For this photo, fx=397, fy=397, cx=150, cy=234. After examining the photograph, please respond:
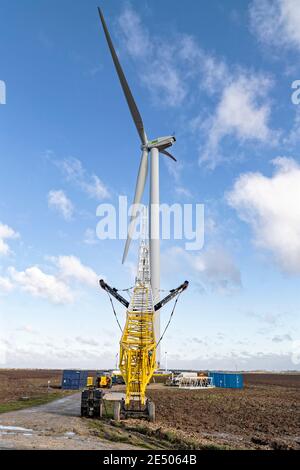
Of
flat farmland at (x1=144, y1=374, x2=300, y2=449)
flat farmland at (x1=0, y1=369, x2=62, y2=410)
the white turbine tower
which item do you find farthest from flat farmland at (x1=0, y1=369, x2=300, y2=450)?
the white turbine tower

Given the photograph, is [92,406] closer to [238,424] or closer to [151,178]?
[238,424]

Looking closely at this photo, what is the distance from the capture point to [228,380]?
7319cm

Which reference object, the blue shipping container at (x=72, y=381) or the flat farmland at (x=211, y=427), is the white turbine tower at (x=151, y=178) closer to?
the blue shipping container at (x=72, y=381)

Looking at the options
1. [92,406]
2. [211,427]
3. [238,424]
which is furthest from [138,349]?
[238,424]

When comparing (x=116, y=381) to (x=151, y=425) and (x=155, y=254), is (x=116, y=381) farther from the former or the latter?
(x=151, y=425)

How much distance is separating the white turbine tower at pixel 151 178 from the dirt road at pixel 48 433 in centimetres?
2609

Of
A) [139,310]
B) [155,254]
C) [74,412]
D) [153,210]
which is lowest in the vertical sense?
[74,412]

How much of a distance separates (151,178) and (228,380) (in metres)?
39.6

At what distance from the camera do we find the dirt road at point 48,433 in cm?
1688

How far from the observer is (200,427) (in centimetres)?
2483
